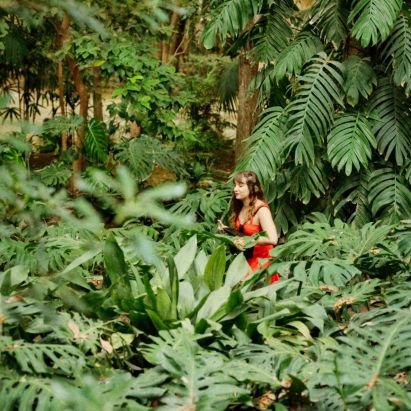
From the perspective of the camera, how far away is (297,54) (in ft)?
17.1

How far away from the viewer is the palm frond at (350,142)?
4973 mm

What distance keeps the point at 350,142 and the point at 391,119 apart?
1.50 ft

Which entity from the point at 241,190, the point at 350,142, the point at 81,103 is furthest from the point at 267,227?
the point at 81,103

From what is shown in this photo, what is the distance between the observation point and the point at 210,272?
3287 millimetres

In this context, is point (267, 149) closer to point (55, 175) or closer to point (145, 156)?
point (145, 156)

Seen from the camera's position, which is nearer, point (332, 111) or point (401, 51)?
point (401, 51)

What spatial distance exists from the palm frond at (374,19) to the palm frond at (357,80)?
32cm

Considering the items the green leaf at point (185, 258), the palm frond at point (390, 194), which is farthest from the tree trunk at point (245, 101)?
the green leaf at point (185, 258)

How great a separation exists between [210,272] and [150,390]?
1.20 metres

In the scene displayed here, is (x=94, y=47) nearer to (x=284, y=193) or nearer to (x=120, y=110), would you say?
(x=120, y=110)

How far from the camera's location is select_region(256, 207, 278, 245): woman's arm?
4475mm

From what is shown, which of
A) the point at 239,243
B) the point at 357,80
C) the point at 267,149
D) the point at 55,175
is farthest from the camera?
the point at 55,175

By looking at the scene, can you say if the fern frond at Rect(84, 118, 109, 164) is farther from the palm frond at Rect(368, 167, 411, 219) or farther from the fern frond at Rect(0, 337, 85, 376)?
the fern frond at Rect(0, 337, 85, 376)

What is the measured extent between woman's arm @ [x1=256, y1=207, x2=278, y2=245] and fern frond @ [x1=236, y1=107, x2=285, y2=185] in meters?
0.73
